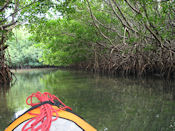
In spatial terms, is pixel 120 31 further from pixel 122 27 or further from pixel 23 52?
pixel 23 52

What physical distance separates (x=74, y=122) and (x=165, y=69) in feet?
29.2

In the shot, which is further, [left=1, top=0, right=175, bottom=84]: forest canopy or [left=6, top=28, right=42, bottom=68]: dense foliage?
[left=6, top=28, right=42, bottom=68]: dense foliage

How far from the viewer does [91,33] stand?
36.5ft

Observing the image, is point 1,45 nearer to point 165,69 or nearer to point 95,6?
point 95,6

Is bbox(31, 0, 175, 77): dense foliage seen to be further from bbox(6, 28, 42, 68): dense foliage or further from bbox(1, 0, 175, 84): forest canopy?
bbox(6, 28, 42, 68): dense foliage

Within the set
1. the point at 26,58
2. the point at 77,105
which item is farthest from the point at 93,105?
the point at 26,58

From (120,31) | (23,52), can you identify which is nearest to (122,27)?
(120,31)

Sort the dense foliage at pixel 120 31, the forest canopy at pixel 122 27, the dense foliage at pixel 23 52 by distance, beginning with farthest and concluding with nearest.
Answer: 1. the dense foliage at pixel 23 52
2. the dense foliage at pixel 120 31
3. the forest canopy at pixel 122 27

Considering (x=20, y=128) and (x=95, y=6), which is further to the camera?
(x=95, y=6)

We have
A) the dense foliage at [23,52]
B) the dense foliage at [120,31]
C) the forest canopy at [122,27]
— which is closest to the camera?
the forest canopy at [122,27]

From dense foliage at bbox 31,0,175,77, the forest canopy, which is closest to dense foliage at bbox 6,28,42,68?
the forest canopy

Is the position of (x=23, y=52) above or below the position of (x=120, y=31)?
below

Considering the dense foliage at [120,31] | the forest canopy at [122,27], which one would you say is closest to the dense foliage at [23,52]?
the forest canopy at [122,27]

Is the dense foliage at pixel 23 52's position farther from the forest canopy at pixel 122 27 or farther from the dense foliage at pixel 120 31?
the dense foliage at pixel 120 31
